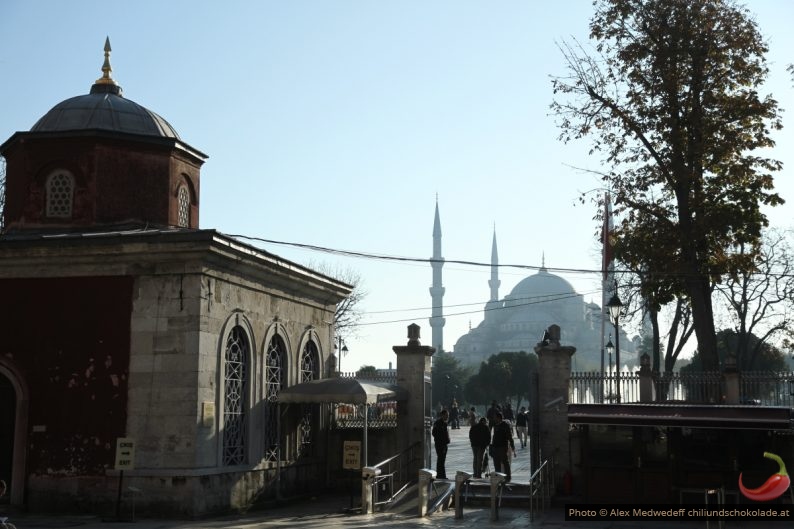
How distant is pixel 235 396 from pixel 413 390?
5146mm

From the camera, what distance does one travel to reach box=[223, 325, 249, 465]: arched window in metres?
18.2

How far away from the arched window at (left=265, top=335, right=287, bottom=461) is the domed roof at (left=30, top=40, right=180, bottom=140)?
5574 mm

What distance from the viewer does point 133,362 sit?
1734 centimetres

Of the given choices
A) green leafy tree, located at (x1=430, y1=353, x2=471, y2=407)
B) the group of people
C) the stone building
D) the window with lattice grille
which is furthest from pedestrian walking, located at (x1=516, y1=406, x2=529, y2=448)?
green leafy tree, located at (x1=430, y1=353, x2=471, y2=407)

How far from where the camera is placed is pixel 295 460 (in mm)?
21078

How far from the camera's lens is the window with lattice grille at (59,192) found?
2064 cm

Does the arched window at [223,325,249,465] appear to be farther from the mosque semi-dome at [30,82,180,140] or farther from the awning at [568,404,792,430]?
the awning at [568,404,792,430]

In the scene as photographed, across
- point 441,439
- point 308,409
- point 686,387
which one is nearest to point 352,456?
point 441,439

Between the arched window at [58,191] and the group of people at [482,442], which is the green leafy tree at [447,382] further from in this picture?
the arched window at [58,191]

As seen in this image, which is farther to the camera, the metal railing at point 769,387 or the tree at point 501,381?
the tree at point 501,381

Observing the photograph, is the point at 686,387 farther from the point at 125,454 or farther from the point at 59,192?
the point at 59,192

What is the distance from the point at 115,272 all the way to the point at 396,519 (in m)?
7.12

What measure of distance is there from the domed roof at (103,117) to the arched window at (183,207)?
1310 mm

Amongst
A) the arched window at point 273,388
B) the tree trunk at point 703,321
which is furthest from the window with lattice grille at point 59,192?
the tree trunk at point 703,321
